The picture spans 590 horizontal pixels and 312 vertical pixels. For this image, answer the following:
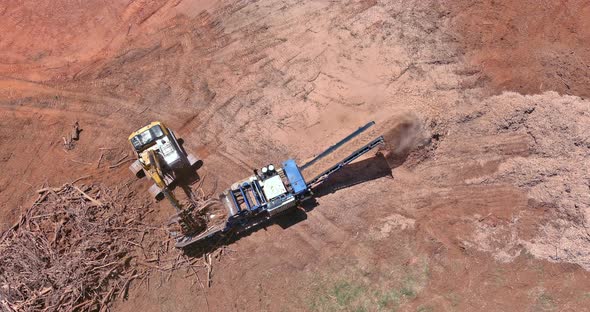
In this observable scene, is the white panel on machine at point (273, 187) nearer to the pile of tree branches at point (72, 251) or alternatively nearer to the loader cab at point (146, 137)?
the loader cab at point (146, 137)

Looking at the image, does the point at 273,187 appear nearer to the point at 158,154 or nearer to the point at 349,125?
the point at 349,125

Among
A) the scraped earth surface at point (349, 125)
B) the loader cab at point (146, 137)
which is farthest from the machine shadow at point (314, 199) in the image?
the loader cab at point (146, 137)

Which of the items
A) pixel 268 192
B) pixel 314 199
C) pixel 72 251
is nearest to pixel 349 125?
pixel 314 199

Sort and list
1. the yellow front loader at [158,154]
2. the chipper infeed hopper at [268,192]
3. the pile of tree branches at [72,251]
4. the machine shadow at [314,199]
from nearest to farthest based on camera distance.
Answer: the pile of tree branches at [72,251] < the chipper infeed hopper at [268,192] < the yellow front loader at [158,154] < the machine shadow at [314,199]

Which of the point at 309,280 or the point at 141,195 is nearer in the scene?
the point at 309,280

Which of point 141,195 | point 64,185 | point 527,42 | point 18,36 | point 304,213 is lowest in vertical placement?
point 304,213

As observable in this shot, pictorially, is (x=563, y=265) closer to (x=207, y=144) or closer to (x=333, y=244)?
(x=333, y=244)

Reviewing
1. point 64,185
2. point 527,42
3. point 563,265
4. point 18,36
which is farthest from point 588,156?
point 18,36

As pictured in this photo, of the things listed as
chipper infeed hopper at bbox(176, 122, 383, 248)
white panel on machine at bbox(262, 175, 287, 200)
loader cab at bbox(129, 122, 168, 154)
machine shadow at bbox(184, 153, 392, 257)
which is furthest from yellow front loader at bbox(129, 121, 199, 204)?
white panel on machine at bbox(262, 175, 287, 200)
